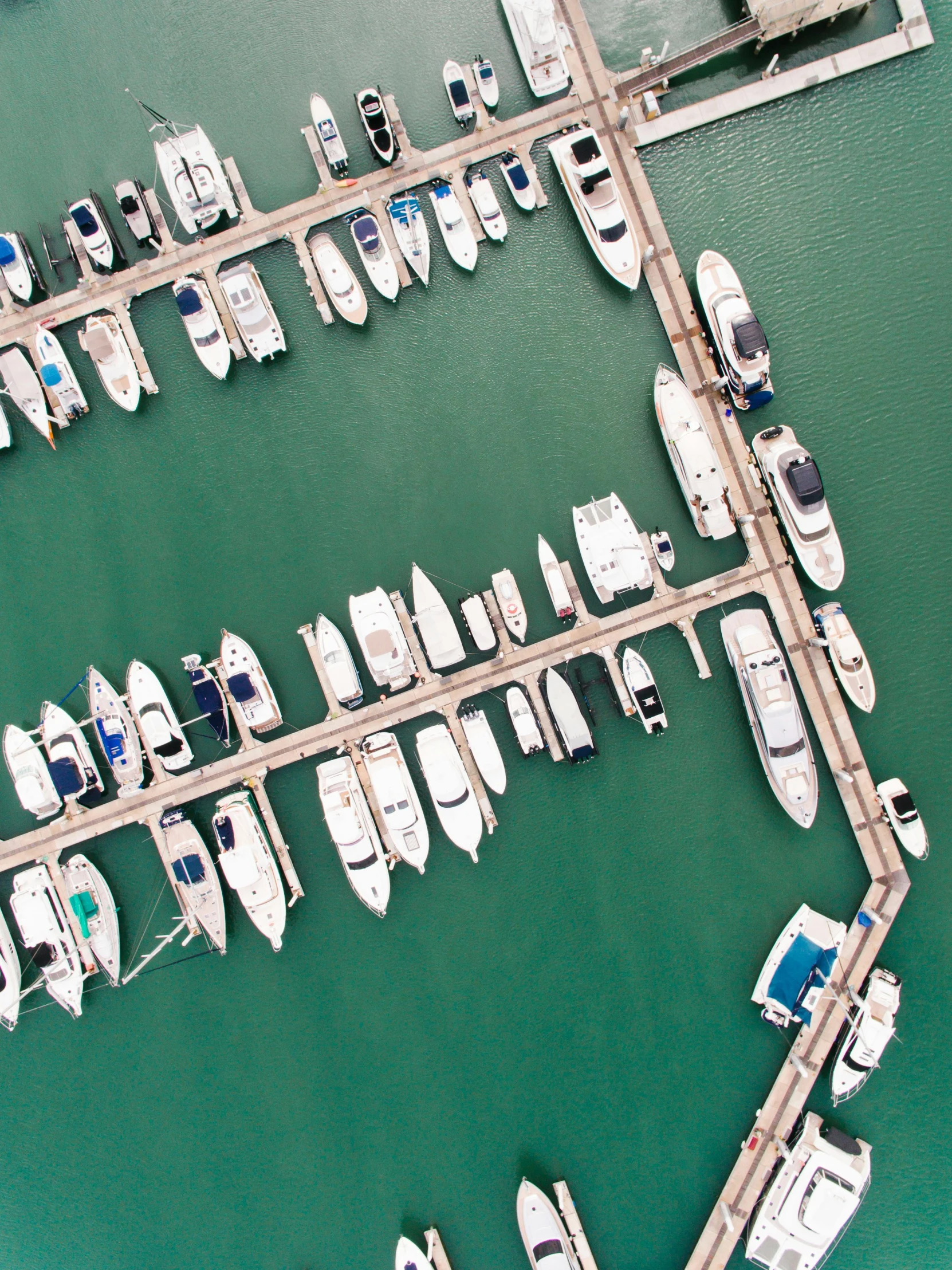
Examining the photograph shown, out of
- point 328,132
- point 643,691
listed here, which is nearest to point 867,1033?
point 643,691

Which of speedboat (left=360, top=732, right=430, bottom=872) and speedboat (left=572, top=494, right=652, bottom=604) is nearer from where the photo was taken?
speedboat (left=572, top=494, right=652, bottom=604)

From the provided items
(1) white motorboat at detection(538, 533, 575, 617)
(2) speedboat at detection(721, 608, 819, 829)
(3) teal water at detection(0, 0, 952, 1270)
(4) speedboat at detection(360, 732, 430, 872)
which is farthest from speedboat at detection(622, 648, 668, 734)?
(4) speedboat at detection(360, 732, 430, 872)

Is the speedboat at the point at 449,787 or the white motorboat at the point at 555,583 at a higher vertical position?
the white motorboat at the point at 555,583

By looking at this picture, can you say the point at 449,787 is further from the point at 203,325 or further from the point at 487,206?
the point at 487,206

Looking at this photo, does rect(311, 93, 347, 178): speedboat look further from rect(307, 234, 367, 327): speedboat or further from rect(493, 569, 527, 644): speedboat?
rect(493, 569, 527, 644): speedboat

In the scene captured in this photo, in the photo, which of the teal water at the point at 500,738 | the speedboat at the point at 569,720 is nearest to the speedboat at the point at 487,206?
the teal water at the point at 500,738

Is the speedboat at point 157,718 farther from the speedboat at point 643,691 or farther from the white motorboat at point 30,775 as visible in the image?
the speedboat at point 643,691
